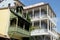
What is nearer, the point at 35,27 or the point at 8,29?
the point at 8,29

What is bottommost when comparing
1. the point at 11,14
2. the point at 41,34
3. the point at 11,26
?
the point at 41,34

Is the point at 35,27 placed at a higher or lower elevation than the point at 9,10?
lower

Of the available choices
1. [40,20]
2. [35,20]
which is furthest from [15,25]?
[35,20]

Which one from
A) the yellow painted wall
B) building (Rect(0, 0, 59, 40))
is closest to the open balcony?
building (Rect(0, 0, 59, 40))

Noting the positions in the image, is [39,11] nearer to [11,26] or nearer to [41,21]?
[41,21]

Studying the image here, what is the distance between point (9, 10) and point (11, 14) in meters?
0.73

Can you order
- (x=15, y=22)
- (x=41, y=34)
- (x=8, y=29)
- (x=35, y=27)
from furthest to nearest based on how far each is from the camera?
(x=35, y=27), (x=41, y=34), (x=15, y=22), (x=8, y=29)

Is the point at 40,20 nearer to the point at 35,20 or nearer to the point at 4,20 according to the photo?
the point at 35,20

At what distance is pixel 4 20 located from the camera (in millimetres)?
21062

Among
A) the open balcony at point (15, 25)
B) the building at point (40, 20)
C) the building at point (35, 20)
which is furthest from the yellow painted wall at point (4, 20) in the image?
the building at point (40, 20)

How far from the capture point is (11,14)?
21.1 m

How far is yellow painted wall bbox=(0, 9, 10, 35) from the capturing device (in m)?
20.3

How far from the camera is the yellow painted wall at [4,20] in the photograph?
20.3 meters

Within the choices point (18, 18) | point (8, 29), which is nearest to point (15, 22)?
point (18, 18)
